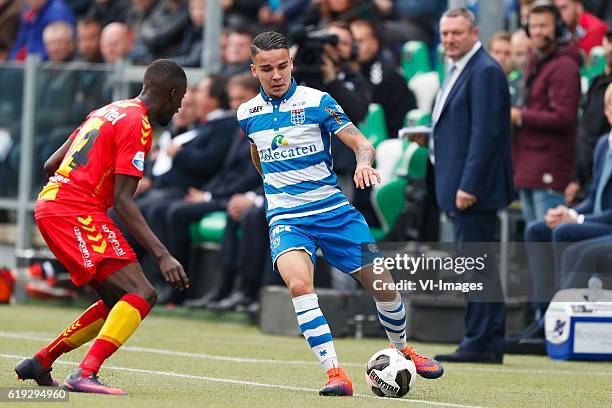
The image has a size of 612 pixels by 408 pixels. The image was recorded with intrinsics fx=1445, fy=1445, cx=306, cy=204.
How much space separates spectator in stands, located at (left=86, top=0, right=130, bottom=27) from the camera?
63.4 ft

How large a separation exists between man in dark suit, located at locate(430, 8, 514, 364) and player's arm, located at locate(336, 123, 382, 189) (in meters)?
2.39

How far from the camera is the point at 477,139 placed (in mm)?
10195

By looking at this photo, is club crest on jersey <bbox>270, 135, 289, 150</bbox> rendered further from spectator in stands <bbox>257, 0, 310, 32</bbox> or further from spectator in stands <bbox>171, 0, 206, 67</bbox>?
spectator in stands <bbox>171, 0, 206, 67</bbox>

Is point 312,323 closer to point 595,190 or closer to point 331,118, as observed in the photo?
point 331,118

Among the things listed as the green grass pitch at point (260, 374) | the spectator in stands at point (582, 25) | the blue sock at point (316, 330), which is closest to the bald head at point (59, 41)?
the green grass pitch at point (260, 374)

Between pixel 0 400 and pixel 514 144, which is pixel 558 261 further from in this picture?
pixel 0 400

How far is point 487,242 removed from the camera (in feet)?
34.1

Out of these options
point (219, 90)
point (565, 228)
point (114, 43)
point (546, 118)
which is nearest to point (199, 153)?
point (219, 90)

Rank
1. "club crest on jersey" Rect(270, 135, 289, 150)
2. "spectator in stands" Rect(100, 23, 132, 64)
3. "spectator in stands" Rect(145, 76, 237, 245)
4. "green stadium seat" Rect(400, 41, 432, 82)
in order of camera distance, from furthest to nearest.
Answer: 1. "spectator in stands" Rect(100, 23, 132, 64)
2. "green stadium seat" Rect(400, 41, 432, 82)
3. "spectator in stands" Rect(145, 76, 237, 245)
4. "club crest on jersey" Rect(270, 135, 289, 150)

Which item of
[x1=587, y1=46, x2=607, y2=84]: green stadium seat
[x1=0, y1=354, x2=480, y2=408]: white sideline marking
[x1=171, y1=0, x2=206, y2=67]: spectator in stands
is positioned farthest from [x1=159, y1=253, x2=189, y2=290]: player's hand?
[x1=171, y1=0, x2=206, y2=67]: spectator in stands

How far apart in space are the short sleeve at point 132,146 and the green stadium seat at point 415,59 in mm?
7864

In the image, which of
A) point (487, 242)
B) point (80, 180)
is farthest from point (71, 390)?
point (487, 242)

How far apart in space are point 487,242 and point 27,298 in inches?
273

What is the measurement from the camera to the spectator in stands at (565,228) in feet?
36.1
